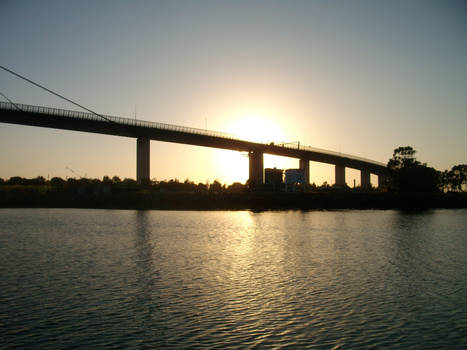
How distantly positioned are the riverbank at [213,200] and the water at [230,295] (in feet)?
207

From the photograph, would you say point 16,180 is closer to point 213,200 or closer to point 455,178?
point 213,200

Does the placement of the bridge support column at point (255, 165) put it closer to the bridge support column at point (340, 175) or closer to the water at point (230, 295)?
the bridge support column at point (340, 175)

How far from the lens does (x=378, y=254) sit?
34.6 m

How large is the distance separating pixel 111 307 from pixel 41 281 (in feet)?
22.6

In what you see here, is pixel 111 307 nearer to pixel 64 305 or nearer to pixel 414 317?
pixel 64 305

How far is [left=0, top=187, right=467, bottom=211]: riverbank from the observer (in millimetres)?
103312

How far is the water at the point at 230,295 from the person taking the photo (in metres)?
15.1

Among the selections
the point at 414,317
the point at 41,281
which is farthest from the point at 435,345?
the point at 41,281

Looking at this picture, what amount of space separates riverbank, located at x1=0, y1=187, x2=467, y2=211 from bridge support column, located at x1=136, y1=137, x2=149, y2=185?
366 cm

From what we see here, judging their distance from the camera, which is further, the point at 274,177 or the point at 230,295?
the point at 274,177

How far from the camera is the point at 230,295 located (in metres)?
20.9

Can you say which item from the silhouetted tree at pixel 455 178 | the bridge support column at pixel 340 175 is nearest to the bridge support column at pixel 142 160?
the bridge support column at pixel 340 175

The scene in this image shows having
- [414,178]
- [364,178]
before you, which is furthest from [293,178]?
[364,178]

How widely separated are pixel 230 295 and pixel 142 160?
94217mm
